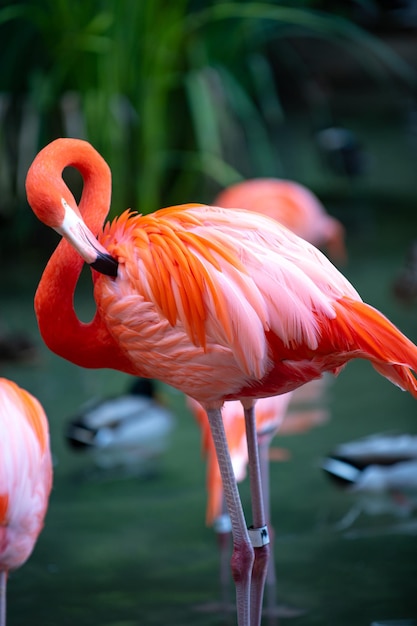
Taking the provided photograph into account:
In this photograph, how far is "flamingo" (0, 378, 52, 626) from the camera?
2.19 metres

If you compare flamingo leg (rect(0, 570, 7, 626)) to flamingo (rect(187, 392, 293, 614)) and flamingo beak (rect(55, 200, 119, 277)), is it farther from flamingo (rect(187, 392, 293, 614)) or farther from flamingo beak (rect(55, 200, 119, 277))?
flamingo beak (rect(55, 200, 119, 277))

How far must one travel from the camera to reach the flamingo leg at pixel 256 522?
2.15 m

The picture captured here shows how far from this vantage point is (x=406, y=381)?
77.2 inches

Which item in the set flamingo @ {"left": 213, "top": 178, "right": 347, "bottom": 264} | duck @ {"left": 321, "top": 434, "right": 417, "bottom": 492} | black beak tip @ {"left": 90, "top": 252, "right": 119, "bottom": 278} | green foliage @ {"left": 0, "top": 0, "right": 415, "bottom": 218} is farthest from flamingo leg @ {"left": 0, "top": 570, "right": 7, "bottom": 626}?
green foliage @ {"left": 0, "top": 0, "right": 415, "bottom": 218}

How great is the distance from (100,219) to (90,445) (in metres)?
1.62

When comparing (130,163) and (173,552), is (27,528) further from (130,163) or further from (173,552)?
(130,163)

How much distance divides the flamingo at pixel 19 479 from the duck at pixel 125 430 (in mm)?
1278

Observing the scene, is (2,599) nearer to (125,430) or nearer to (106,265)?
(106,265)

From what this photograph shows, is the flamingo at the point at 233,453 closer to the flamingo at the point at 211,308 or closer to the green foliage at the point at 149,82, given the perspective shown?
the flamingo at the point at 211,308

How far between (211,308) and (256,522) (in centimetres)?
55

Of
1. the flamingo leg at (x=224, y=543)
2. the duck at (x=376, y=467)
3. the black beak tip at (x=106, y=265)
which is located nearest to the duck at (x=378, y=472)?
the duck at (x=376, y=467)

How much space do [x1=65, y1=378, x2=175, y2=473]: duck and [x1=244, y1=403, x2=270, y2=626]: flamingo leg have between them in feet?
4.58

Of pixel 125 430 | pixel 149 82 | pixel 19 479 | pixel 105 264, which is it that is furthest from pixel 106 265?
pixel 149 82

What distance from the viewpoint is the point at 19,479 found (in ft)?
7.22
